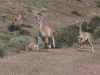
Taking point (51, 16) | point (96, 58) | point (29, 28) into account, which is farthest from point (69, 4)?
point (96, 58)

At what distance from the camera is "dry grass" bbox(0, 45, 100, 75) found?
13477 mm

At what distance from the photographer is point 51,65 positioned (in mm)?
14633

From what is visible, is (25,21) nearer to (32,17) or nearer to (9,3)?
(32,17)

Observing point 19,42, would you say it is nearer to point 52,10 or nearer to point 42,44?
point 42,44

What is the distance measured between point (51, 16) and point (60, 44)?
2535cm

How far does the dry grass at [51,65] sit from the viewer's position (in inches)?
531

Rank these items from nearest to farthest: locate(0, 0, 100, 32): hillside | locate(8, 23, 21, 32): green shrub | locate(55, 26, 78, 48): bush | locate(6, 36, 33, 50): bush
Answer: locate(6, 36, 33, 50): bush → locate(55, 26, 78, 48): bush → locate(8, 23, 21, 32): green shrub → locate(0, 0, 100, 32): hillside

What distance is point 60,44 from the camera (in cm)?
2328

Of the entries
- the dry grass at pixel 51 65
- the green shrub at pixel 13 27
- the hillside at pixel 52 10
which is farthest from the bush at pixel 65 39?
the green shrub at pixel 13 27

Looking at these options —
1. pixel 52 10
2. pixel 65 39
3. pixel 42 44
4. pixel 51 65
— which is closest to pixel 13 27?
pixel 65 39

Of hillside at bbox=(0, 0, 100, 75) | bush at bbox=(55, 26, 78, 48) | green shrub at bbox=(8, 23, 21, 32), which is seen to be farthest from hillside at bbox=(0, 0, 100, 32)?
bush at bbox=(55, 26, 78, 48)

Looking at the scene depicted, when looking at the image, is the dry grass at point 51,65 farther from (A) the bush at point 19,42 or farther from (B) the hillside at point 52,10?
(B) the hillside at point 52,10

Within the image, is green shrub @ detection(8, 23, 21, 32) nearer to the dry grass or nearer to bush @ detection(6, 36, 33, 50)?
bush @ detection(6, 36, 33, 50)

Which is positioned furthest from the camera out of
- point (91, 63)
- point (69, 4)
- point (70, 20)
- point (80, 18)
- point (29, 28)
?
point (69, 4)
